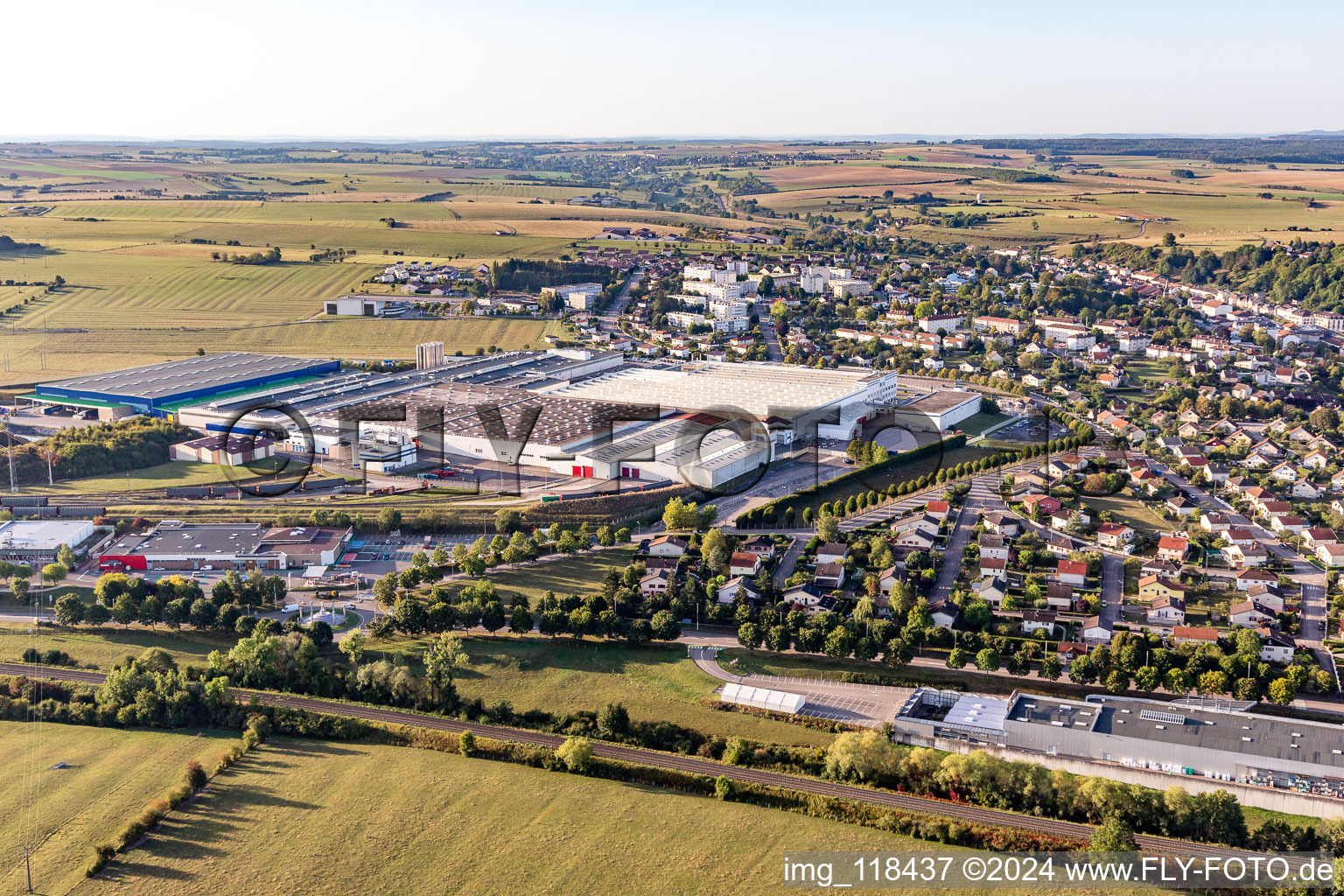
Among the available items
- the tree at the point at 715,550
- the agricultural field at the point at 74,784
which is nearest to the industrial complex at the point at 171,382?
the agricultural field at the point at 74,784

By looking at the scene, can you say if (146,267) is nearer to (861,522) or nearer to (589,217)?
(589,217)

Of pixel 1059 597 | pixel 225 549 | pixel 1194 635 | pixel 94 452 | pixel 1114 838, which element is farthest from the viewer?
pixel 94 452

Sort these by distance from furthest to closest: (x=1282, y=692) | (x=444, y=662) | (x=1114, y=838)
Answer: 1. (x=444, y=662)
2. (x=1282, y=692)
3. (x=1114, y=838)

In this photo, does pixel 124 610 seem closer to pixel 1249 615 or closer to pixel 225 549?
pixel 225 549

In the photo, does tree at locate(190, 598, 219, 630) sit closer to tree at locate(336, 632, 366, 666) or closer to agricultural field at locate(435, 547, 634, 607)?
tree at locate(336, 632, 366, 666)

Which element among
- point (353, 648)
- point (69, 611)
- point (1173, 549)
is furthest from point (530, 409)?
point (1173, 549)

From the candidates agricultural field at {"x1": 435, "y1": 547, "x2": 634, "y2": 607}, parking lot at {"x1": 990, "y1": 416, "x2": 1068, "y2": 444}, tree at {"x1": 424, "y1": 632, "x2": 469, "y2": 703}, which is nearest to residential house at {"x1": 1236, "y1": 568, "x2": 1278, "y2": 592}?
parking lot at {"x1": 990, "y1": 416, "x2": 1068, "y2": 444}
